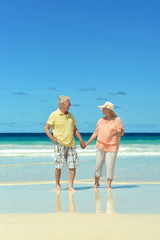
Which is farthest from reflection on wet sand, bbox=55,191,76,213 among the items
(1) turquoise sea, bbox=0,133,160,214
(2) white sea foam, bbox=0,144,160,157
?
(2) white sea foam, bbox=0,144,160,157

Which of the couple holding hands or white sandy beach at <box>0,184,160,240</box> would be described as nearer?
white sandy beach at <box>0,184,160,240</box>

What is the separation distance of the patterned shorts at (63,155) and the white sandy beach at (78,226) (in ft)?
7.22

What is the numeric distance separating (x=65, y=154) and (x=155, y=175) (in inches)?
128

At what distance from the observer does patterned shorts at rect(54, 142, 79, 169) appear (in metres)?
6.94

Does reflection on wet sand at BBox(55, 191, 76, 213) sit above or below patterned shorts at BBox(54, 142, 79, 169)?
below

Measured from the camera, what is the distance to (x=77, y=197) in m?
6.24

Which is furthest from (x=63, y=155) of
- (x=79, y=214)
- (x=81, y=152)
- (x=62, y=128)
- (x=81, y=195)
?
(x=81, y=152)

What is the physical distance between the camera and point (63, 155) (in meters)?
6.97

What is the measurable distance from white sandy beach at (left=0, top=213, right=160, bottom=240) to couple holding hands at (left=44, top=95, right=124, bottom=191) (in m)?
2.23

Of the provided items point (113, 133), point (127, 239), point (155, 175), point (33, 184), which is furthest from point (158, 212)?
point (155, 175)

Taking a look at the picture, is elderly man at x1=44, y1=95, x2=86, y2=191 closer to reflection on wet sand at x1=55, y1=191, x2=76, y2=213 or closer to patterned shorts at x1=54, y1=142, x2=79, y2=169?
patterned shorts at x1=54, y1=142, x2=79, y2=169

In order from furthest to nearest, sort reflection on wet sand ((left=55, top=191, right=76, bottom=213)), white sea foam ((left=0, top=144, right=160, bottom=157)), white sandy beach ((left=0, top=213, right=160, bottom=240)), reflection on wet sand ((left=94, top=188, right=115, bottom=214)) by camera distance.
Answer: white sea foam ((left=0, top=144, right=160, bottom=157))
reflection on wet sand ((left=55, top=191, right=76, bottom=213))
reflection on wet sand ((left=94, top=188, right=115, bottom=214))
white sandy beach ((left=0, top=213, right=160, bottom=240))

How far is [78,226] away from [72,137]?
116 inches

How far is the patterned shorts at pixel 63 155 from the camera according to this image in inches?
273
